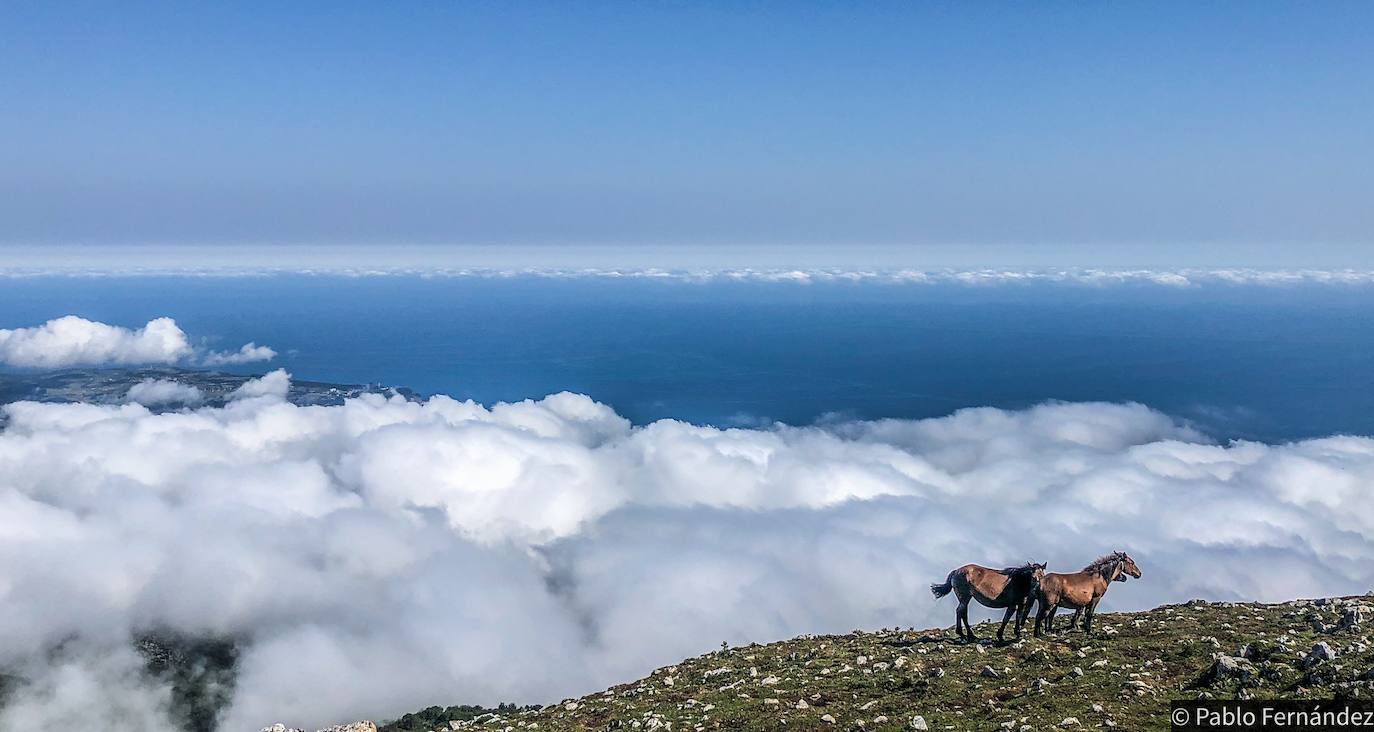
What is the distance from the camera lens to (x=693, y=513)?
493 ft

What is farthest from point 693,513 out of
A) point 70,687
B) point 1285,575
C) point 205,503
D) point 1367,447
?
point 1367,447

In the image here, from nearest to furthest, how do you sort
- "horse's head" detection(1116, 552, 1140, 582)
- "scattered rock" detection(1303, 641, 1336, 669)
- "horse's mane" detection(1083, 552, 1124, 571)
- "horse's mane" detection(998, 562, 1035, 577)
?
1. "scattered rock" detection(1303, 641, 1336, 669)
2. "horse's mane" detection(998, 562, 1035, 577)
3. "horse's mane" detection(1083, 552, 1124, 571)
4. "horse's head" detection(1116, 552, 1140, 582)

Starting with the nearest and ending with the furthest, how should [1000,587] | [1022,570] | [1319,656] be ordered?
[1319,656] → [1022,570] → [1000,587]

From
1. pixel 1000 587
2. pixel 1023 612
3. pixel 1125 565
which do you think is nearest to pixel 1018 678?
pixel 1000 587

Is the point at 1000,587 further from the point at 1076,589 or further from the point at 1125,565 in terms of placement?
the point at 1125,565

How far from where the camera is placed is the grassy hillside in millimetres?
13742

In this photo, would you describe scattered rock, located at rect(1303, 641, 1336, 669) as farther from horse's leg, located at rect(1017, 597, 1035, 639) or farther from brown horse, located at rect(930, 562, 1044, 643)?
horse's leg, located at rect(1017, 597, 1035, 639)

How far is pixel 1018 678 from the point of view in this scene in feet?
55.5

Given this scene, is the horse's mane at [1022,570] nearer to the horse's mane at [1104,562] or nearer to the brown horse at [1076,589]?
the brown horse at [1076,589]

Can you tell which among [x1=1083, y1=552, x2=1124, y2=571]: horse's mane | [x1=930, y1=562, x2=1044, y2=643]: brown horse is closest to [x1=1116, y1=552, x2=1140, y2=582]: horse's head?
[x1=1083, y1=552, x2=1124, y2=571]: horse's mane

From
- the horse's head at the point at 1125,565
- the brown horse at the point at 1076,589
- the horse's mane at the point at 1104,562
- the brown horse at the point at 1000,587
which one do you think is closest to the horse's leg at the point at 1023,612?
the brown horse at the point at 1000,587

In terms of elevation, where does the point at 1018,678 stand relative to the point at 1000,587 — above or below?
below

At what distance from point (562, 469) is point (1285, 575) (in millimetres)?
141500

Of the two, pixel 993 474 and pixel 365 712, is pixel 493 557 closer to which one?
pixel 365 712
